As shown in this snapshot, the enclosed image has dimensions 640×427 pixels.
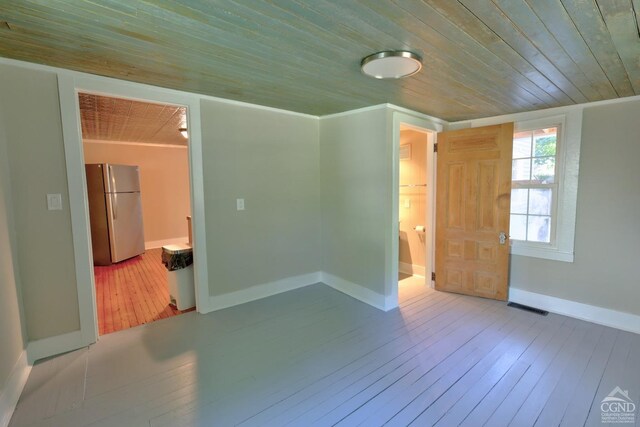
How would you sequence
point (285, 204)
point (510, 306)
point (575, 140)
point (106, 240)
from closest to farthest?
point (575, 140), point (510, 306), point (285, 204), point (106, 240)

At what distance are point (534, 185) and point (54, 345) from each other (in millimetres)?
4789

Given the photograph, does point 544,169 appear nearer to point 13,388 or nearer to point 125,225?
point 13,388

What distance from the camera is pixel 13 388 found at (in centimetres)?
186

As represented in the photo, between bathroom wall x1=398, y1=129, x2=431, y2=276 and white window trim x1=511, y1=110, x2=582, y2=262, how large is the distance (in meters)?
1.42

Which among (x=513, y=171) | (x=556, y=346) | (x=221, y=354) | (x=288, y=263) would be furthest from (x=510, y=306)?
(x=221, y=354)

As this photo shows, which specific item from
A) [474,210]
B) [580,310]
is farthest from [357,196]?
[580,310]

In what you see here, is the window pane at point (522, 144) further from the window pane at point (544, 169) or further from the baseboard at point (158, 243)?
the baseboard at point (158, 243)

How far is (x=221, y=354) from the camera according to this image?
2398 mm

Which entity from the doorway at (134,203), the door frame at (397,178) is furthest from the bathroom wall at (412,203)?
the doorway at (134,203)

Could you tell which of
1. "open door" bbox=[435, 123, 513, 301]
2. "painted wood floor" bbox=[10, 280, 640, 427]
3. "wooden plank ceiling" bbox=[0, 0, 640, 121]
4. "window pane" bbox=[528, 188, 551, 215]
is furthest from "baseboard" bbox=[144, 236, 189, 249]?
"window pane" bbox=[528, 188, 551, 215]

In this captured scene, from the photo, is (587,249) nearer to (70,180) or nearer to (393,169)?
(393,169)

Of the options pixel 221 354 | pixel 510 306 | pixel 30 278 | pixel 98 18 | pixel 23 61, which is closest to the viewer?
pixel 98 18

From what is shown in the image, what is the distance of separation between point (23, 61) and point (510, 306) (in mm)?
4851

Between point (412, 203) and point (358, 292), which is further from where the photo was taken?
point (412, 203)
